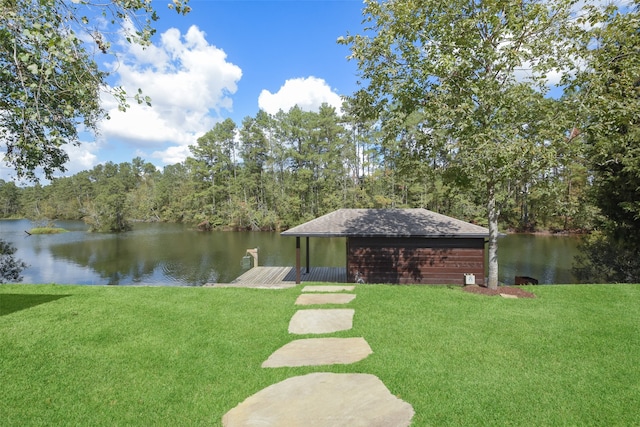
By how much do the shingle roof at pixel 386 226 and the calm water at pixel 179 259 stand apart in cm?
721

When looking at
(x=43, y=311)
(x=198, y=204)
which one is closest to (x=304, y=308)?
(x=43, y=311)

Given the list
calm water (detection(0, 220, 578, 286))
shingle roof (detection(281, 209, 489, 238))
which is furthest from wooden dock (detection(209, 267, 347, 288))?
calm water (detection(0, 220, 578, 286))

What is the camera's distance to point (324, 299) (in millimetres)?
7566

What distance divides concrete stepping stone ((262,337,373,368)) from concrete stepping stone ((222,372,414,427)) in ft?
1.48

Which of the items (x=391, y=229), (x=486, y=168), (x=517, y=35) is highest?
(x=517, y=35)

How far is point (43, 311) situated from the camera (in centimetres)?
630

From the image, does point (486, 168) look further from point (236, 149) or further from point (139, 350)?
point (236, 149)

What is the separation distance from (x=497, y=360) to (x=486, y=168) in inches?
203

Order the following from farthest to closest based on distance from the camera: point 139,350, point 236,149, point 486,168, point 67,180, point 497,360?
1. point 67,180
2. point 236,149
3. point 486,168
4. point 139,350
5. point 497,360

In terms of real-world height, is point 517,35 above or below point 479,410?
above

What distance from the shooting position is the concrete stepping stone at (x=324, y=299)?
7.30 meters

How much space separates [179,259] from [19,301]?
18648mm

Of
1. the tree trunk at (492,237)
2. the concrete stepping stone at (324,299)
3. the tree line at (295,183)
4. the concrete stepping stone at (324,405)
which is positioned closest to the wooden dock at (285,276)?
the concrete stepping stone at (324,299)

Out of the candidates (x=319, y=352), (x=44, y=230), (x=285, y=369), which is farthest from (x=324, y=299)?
(x=44, y=230)
